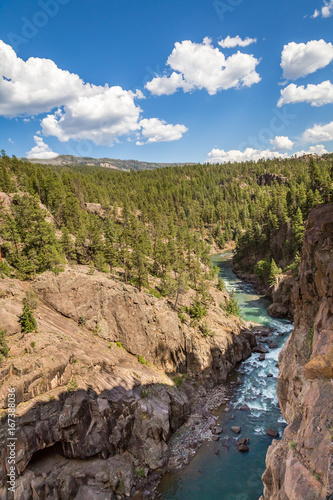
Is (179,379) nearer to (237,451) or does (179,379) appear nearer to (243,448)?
(237,451)

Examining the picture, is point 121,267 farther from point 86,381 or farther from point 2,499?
point 2,499

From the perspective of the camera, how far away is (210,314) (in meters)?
48.4

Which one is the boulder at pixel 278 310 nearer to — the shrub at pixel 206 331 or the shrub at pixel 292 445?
the shrub at pixel 206 331

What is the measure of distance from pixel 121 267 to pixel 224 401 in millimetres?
32167

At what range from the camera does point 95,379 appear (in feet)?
90.0

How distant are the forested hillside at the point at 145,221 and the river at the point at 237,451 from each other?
1944cm

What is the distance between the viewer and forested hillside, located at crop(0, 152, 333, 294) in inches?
1651

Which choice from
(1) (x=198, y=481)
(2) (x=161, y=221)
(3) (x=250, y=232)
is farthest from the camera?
(2) (x=161, y=221)

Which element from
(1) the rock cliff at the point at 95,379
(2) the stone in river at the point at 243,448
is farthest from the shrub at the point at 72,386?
(2) the stone in river at the point at 243,448

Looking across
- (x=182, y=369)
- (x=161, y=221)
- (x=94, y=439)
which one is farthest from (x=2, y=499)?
(x=161, y=221)

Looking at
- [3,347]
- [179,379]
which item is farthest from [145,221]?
[3,347]

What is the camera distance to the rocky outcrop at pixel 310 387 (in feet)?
34.0

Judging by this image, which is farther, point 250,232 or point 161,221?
point 161,221

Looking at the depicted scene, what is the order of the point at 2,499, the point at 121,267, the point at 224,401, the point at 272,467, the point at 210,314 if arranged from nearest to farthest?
the point at 272,467
the point at 2,499
the point at 224,401
the point at 210,314
the point at 121,267
